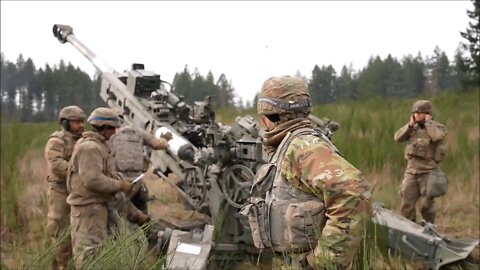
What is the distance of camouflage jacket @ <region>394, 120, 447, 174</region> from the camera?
6641 millimetres

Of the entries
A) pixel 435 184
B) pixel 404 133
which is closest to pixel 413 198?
pixel 435 184

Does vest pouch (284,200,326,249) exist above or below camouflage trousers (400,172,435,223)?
above

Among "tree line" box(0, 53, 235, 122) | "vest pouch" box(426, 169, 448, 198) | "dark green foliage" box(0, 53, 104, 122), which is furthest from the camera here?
"dark green foliage" box(0, 53, 104, 122)

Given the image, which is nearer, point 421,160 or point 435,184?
point 435,184

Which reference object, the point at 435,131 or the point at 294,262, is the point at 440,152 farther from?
the point at 294,262

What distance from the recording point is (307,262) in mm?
2756

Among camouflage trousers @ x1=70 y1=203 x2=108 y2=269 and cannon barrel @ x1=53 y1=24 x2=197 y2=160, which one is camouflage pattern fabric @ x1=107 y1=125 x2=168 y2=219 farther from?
camouflage trousers @ x1=70 y1=203 x2=108 y2=269

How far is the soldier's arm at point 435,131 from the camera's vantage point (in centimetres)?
657

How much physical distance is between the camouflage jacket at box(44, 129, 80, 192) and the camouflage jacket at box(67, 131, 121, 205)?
0.67 metres

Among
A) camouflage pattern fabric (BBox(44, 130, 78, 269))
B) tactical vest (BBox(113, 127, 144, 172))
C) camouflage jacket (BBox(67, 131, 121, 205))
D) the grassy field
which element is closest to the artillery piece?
tactical vest (BBox(113, 127, 144, 172))

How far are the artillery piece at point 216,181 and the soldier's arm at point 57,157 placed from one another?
1.10m

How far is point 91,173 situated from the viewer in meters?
4.71

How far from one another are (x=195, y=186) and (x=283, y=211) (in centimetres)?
327

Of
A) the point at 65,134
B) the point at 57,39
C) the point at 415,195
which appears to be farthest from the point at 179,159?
the point at 57,39
